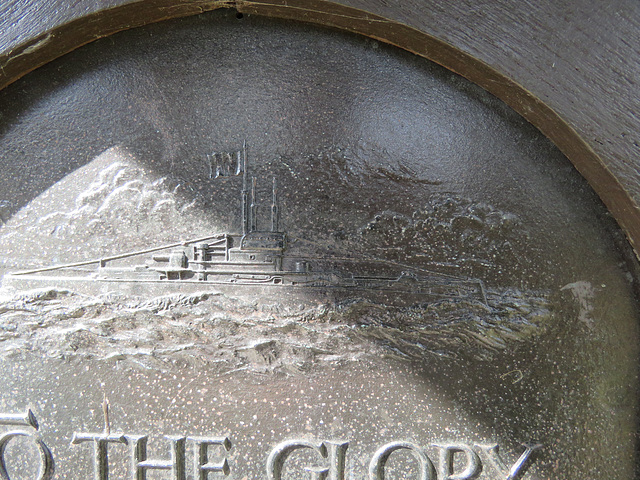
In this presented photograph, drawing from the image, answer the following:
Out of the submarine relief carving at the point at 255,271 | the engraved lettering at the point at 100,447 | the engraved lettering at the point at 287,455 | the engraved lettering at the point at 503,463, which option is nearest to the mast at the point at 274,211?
the submarine relief carving at the point at 255,271

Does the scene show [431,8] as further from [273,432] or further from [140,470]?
[140,470]

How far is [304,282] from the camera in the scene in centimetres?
130

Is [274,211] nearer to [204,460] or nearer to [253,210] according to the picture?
[253,210]

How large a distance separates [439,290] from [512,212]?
35 centimetres

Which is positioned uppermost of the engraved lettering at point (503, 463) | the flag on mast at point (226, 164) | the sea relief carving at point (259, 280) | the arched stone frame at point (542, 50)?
the arched stone frame at point (542, 50)

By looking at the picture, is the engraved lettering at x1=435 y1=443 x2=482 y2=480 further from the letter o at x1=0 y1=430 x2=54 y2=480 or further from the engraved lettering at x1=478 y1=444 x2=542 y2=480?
the letter o at x1=0 y1=430 x2=54 y2=480

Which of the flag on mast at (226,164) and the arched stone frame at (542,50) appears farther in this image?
the flag on mast at (226,164)

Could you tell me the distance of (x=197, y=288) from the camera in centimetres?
131

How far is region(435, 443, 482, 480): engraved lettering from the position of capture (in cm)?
126

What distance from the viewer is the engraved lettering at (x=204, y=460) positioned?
129cm

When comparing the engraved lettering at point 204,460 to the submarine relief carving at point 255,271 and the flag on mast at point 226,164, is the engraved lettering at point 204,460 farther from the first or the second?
the flag on mast at point 226,164

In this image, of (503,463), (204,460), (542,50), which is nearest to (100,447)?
(204,460)

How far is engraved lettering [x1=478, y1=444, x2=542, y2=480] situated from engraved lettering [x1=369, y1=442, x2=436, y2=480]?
183 millimetres

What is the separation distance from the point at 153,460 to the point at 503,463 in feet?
3.65
